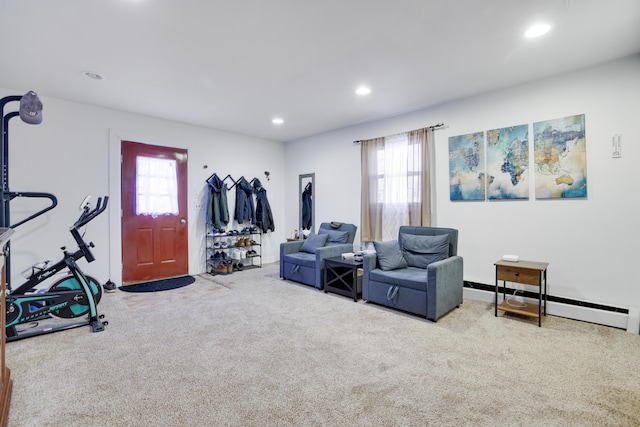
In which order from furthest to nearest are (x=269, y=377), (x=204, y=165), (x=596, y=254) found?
(x=204, y=165)
(x=596, y=254)
(x=269, y=377)

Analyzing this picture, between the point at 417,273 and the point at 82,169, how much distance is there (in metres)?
4.68

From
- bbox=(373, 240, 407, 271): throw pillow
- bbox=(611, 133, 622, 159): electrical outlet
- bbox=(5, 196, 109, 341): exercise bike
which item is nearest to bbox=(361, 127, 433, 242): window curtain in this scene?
bbox=(373, 240, 407, 271): throw pillow

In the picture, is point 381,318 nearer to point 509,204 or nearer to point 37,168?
point 509,204

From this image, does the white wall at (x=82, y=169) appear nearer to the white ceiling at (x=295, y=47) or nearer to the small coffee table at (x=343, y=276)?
the white ceiling at (x=295, y=47)

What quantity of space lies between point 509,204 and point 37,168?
5946 millimetres

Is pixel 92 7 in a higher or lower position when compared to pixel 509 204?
higher

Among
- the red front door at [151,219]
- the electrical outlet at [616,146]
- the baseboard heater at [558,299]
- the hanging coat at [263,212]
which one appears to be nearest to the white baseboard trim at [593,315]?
the baseboard heater at [558,299]

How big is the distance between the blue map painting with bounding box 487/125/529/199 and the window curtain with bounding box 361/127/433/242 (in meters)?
0.78

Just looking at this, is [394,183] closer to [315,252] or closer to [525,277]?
[315,252]

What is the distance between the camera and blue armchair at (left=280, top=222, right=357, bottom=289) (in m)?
4.29

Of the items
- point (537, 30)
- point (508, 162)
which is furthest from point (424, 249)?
point (537, 30)

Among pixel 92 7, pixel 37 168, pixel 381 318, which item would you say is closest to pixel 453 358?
pixel 381 318

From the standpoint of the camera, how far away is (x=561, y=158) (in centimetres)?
319

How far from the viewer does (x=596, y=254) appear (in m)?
3.03
